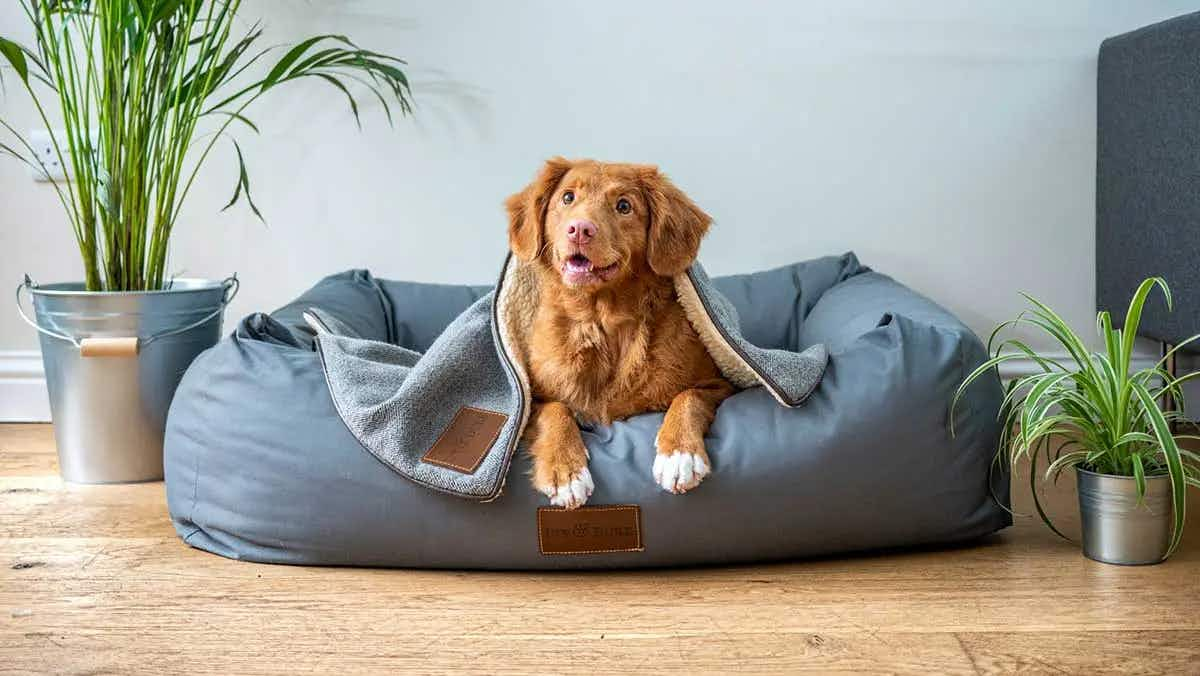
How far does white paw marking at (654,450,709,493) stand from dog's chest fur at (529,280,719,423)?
8.5 inches

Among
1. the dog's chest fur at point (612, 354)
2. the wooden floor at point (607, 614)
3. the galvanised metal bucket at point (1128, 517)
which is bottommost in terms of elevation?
the wooden floor at point (607, 614)

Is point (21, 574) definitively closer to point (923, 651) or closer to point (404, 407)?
point (404, 407)

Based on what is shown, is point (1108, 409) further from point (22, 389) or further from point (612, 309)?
point (22, 389)

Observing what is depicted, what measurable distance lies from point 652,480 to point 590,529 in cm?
13

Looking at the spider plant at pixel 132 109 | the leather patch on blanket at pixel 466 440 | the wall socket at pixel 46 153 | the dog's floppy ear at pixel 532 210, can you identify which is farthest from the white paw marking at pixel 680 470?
the wall socket at pixel 46 153

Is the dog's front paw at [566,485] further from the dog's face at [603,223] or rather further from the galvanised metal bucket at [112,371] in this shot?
the galvanised metal bucket at [112,371]

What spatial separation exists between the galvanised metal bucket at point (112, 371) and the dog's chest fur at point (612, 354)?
3.28ft

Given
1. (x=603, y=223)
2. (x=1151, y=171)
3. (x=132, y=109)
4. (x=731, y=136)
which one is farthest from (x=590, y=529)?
(x=1151, y=171)

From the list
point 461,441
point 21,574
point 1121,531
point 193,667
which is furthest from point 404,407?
point 1121,531

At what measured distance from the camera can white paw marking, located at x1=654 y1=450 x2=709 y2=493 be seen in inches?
72.3

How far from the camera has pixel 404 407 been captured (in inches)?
76.1

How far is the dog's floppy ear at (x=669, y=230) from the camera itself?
1.98m

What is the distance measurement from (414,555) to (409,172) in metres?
1.53

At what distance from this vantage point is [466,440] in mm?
1947
